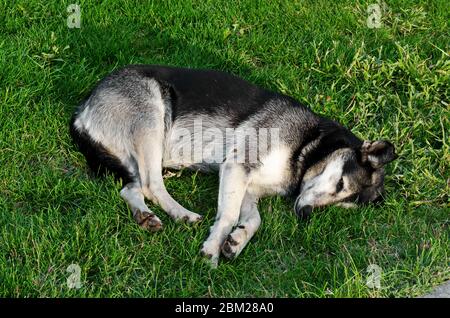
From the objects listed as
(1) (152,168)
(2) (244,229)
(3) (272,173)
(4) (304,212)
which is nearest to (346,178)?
(4) (304,212)

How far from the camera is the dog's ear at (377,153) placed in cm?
466

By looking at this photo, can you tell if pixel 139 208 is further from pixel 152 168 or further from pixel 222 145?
pixel 222 145

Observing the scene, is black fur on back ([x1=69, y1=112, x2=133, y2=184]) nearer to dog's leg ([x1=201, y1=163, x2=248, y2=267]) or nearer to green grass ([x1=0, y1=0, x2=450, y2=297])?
green grass ([x1=0, y1=0, x2=450, y2=297])

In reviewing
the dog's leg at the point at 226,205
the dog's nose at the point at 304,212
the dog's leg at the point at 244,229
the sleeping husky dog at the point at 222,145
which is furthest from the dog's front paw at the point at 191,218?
the dog's nose at the point at 304,212

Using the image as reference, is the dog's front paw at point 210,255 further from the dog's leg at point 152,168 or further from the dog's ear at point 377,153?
Result: the dog's ear at point 377,153

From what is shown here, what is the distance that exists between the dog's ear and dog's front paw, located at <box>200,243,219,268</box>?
130 cm

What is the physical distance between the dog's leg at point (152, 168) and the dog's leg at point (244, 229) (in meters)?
0.44

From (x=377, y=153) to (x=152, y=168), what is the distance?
1550 millimetres

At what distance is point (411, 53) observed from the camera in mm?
6273

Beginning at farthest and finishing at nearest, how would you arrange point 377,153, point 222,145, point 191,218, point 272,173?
point 222,145 < point 272,173 < point 377,153 < point 191,218

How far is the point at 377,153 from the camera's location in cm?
470

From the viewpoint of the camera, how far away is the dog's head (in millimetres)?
4664

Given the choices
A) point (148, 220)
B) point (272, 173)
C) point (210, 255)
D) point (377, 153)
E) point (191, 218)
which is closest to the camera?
point (210, 255)
